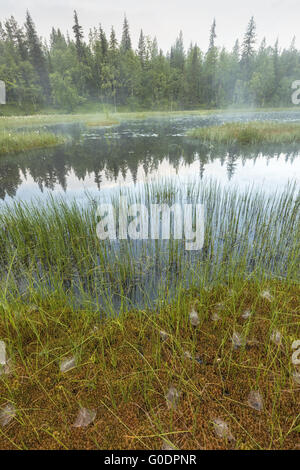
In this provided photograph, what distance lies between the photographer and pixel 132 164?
1396cm

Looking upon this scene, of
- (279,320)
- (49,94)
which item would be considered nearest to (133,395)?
(279,320)

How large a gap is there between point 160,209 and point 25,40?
274 feet

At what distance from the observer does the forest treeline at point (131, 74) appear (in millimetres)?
55438

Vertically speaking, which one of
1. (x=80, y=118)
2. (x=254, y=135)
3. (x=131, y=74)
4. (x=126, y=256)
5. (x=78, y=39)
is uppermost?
A: (x=78, y=39)

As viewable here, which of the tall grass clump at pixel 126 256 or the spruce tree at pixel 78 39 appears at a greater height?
the spruce tree at pixel 78 39

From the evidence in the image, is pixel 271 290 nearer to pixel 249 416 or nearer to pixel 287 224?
pixel 249 416

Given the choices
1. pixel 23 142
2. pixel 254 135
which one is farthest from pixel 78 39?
pixel 254 135

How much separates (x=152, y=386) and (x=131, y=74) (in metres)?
80.0

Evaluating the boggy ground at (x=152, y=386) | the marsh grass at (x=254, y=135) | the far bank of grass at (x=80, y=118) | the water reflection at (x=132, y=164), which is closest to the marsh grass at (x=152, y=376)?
the boggy ground at (x=152, y=386)

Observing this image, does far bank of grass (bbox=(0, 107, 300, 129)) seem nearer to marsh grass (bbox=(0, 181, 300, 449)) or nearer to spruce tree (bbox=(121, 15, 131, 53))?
marsh grass (bbox=(0, 181, 300, 449))

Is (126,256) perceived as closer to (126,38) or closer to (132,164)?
(132,164)

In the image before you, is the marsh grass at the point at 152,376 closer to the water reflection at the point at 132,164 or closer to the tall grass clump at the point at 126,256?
the tall grass clump at the point at 126,256

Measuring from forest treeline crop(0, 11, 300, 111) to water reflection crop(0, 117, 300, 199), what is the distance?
4788cm

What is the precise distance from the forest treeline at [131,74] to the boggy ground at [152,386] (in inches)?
2523
